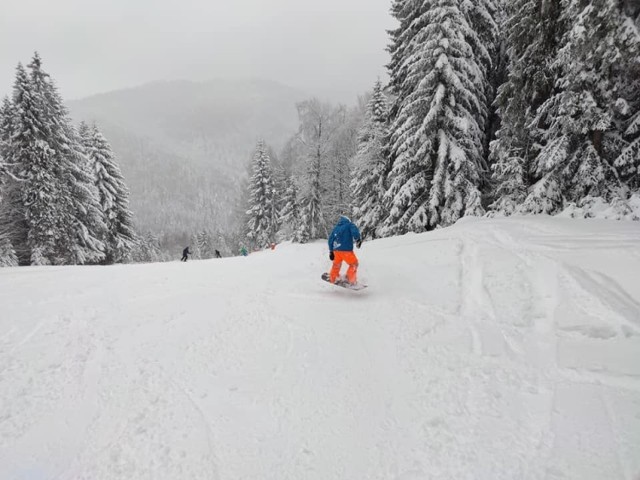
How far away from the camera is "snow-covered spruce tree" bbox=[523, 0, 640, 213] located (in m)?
8.27

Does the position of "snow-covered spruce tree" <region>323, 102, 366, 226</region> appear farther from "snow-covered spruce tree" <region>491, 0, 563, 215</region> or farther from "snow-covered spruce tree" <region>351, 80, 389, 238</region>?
"snow-covered spruce tree" <region>491, 0, 563, 215</region>

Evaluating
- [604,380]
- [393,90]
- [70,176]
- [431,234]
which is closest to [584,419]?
[604,380]

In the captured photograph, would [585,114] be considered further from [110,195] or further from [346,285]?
[110,195]

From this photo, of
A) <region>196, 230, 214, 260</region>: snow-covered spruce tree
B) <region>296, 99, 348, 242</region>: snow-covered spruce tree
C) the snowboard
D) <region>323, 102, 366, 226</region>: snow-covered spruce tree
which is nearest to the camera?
the snowboard

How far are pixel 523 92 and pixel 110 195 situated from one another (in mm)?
30243

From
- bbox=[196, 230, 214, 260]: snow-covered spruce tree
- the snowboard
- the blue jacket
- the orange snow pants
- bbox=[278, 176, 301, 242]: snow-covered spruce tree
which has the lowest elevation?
bbox=[196, 230, 214, 260]: snow-covered spruce tree

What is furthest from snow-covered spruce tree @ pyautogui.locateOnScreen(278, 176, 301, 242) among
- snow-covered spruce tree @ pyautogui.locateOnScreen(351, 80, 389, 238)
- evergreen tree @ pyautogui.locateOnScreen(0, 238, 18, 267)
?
evergreen tree @ pyautogui.locateOnScreen(0, 238, 18, 267)

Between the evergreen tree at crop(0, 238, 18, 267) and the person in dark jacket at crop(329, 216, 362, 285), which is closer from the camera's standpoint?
the person in dark jacket at crop(329, 216, 362, 285)

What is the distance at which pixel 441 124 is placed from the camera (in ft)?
48.6

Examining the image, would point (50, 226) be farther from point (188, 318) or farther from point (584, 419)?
point (584, 419)

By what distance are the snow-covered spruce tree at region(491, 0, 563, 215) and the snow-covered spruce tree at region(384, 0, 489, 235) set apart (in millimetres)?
1293

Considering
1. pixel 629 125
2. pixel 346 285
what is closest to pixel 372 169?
pixel 629 125

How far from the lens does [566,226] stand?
977cm

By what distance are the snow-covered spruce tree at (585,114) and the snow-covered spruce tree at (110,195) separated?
98.6ft
